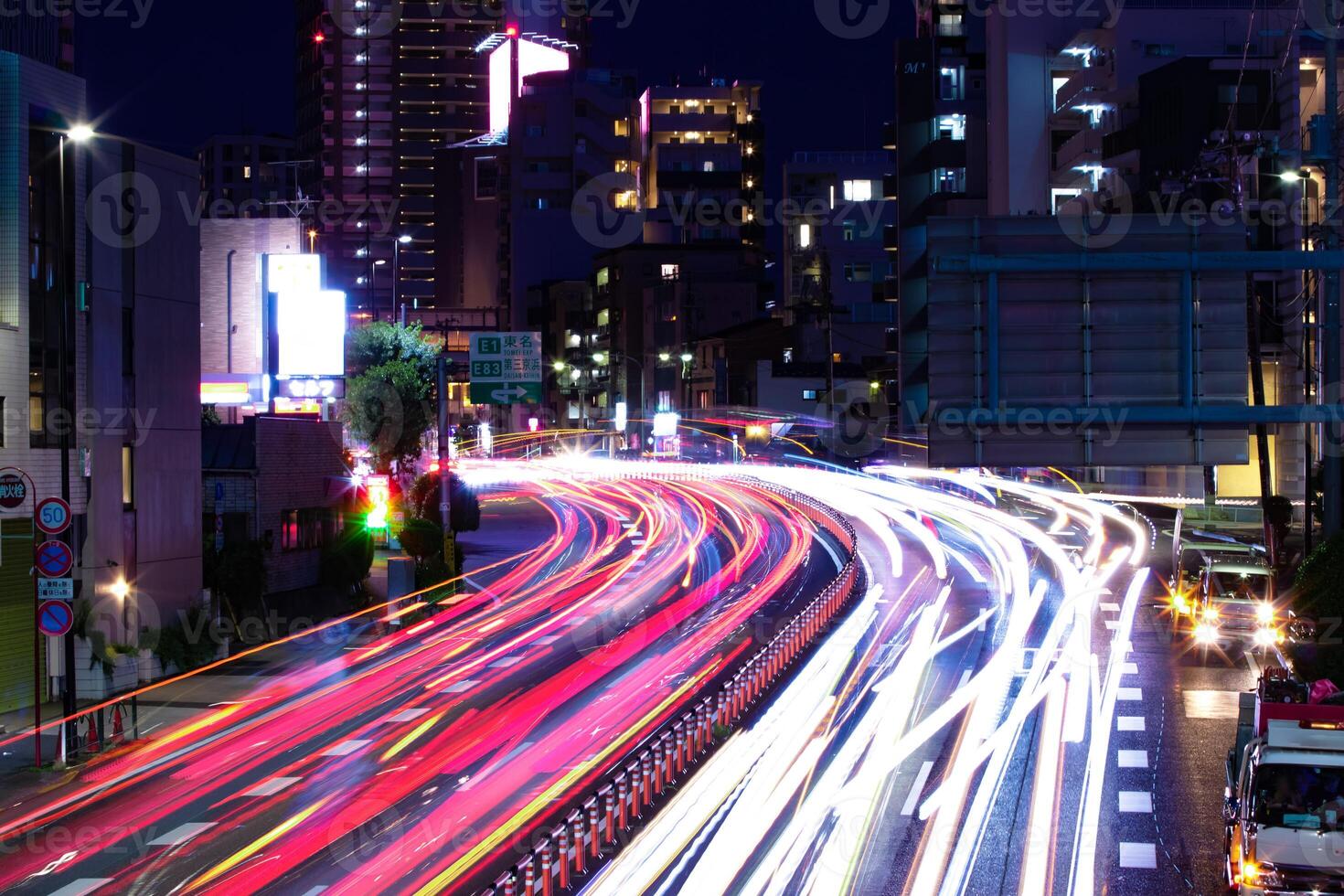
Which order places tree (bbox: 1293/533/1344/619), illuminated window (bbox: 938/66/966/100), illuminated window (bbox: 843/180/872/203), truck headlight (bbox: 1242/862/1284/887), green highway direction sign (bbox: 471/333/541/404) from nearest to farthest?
truck headlight (bbox: 1242/862/1284/887) → tree (bbox: 1293/533/1344/619) → green highway direction sign (bbox: 471/333/541/404) → illuminated window (bbox: 938/66/966/100) → illuminated window (bbox: 843/180/872/203)

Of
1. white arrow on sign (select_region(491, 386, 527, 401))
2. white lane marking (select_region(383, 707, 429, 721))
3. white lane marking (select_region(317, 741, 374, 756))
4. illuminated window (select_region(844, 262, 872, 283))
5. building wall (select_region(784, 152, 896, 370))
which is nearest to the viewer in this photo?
white lane marking (select_region(317, 741, 374, 756))

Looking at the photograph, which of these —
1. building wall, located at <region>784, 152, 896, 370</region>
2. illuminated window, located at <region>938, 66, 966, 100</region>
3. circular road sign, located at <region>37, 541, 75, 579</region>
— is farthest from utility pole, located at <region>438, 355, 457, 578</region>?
building wall, located at <region>784, 152, 896, 370</region>

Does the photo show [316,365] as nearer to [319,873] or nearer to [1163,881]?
[319,873]

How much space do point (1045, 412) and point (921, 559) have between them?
30.7 m

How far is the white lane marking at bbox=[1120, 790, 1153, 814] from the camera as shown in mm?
17281

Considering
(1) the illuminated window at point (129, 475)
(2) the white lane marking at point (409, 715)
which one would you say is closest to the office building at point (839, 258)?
(1) the illuminated window at point (129, 475)

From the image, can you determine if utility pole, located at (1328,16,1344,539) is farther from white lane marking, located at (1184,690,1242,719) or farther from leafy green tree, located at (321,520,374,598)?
leafy green tree, located at (321,520,374,598)

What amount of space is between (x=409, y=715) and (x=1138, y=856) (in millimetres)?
12086

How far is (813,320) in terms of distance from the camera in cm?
10744

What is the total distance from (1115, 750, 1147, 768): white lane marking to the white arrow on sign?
23.3 m

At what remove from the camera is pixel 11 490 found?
22500mm

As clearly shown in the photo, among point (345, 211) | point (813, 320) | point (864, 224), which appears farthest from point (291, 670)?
point (345, 211)

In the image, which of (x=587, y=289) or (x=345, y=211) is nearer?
(x=587, y=289)

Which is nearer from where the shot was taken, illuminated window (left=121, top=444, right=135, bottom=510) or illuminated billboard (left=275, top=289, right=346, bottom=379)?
illuminated window (left=121, top=444, right=135, bottom=510)
